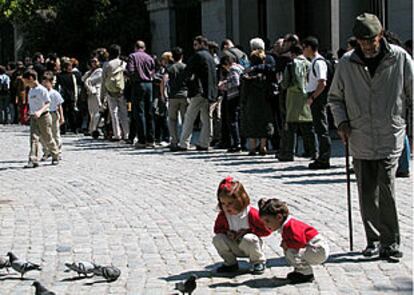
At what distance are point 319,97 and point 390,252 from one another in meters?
6.12

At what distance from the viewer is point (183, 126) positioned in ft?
57.7

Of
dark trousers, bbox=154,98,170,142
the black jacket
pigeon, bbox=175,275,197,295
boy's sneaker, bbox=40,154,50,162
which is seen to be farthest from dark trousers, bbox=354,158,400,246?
dark trousers, bbox=154,98,170,142

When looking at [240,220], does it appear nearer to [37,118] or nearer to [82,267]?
[82,267]

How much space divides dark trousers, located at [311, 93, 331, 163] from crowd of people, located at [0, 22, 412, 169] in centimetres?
1

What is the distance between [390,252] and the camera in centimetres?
784

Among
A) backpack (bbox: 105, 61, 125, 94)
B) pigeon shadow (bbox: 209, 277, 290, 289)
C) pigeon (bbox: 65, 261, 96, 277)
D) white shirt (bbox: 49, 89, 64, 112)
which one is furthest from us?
backpack (bbox: 105, 61, 125, 94)

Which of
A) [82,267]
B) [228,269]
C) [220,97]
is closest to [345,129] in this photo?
[228,269]

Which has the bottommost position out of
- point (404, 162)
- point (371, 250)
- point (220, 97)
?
point (371, 250)

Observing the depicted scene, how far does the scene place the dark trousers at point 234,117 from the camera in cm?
1675

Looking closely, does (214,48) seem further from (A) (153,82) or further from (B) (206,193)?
(B) (206,193)

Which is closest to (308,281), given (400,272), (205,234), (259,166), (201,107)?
(400,272)

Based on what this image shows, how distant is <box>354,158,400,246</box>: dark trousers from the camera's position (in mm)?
7867

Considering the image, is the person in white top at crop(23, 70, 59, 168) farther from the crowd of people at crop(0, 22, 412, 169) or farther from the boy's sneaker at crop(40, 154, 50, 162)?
the boy's sneaker at crop(40, 154, 50, 162)

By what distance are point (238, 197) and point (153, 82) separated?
1155 centimetres
